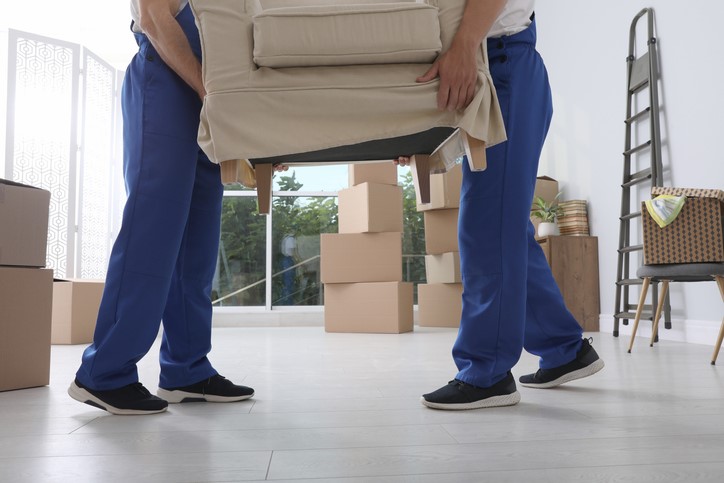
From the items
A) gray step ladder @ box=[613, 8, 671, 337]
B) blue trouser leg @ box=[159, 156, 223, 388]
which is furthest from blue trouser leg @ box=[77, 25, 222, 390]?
gray step ladder @ box=[613, 8, 671, 337]

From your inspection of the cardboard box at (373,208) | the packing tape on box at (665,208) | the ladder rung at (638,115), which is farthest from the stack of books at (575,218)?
the packing tape on box at (665,208)

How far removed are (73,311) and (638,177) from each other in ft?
11.4

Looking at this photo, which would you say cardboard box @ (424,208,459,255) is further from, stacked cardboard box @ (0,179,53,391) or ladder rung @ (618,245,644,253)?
stacked cardboard box @ (0,179,53,391)

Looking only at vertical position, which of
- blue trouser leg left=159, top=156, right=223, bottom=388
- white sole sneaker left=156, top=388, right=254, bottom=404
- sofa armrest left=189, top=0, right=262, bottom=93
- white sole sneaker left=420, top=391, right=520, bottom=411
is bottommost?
white sole sneaker left=156, top=388, right=254, bottom=404

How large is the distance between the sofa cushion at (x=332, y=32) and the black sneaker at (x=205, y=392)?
0.77m

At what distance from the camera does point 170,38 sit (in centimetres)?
125

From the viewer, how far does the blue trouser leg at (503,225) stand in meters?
1.32

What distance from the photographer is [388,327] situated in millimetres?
4273

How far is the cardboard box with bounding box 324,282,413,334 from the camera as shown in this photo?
4277 millimetres

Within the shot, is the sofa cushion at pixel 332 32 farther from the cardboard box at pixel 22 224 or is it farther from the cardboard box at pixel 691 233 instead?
the cardboard box at pixel 691 233

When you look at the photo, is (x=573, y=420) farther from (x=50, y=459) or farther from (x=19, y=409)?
(x=19, y=409)

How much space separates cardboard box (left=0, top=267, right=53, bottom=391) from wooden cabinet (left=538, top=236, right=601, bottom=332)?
3215mm

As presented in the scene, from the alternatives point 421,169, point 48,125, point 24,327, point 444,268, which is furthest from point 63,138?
point 421,169

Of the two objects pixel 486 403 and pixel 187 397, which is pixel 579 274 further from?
pixel 187 397
